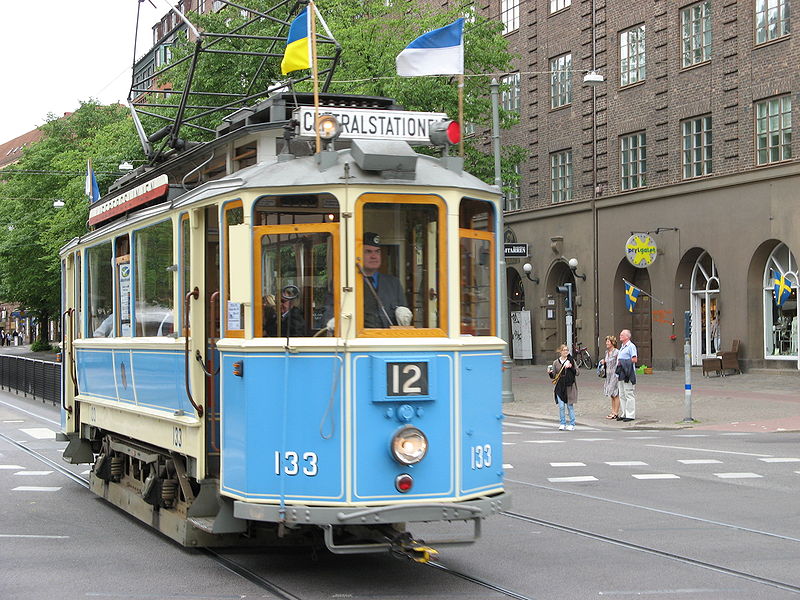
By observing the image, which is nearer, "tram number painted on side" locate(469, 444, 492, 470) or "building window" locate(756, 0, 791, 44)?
"tram number painted on side" locate(469, 444, 492, 470)

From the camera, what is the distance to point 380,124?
848cm

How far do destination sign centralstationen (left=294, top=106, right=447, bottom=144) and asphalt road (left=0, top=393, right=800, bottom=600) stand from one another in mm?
2972

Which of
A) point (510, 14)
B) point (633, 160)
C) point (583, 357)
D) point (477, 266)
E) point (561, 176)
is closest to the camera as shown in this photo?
point (477, 266)

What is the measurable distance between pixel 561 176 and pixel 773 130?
1018cm

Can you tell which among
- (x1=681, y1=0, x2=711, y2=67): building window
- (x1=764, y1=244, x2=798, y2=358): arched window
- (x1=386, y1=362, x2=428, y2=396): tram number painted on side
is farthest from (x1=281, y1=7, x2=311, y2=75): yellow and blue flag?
(x1=681, y1=0, x2=711, y2=67): building window

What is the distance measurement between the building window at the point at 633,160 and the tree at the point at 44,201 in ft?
74.4

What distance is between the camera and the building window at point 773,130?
3080 cm

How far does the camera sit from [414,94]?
1273 inches

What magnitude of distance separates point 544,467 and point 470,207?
8.16m

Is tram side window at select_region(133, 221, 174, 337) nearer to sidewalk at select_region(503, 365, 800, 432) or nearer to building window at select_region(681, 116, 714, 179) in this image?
sidewalk at select_region(503, 365, 800, 432)

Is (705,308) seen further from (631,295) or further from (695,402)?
(695,402)

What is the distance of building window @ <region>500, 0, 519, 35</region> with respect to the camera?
43.0m

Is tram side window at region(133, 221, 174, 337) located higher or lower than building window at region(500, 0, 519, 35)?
lower

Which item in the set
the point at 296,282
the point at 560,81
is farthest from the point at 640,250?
the point at 296,282
